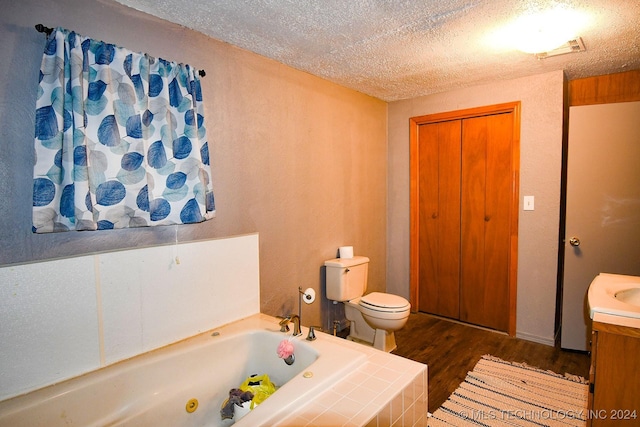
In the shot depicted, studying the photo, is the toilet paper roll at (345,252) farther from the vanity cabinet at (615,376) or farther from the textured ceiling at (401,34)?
the vanity cabinet at (615,376)

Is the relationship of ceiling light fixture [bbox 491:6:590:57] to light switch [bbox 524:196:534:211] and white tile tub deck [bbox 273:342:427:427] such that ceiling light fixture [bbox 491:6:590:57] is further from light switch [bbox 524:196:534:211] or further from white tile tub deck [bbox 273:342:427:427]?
white tile tub deck [bbox 273:342:427:427]

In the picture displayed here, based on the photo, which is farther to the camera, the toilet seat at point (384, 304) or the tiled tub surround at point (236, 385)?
the toilet seat at point (384, 304)

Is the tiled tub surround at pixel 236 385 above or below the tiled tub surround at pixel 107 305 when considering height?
below

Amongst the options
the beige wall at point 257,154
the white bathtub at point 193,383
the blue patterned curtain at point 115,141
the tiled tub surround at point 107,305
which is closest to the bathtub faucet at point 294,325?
the white bathtub at point 193,383

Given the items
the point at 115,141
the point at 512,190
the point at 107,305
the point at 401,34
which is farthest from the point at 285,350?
the point at 512,190

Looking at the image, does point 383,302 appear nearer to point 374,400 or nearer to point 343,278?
point 343,278

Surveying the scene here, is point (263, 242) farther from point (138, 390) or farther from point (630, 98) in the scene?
point (630, 98)

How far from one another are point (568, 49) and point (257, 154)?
219 centimetres

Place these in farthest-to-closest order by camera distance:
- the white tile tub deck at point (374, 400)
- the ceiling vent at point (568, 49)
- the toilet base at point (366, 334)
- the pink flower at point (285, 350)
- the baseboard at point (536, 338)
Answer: the baseboard at point (536, 338) < the toilet base at point (366, 334) < the ceiling vent at point (568, 49) < the pink flower at point (285, 350) < the white tile tub deck at point (374, 400)

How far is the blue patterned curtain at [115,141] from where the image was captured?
1375mm

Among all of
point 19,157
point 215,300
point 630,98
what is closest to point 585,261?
point 630,98

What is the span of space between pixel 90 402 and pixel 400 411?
128cm

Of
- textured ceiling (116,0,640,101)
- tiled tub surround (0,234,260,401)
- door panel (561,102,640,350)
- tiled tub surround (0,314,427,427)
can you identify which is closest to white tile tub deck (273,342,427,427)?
tiled tub surround (0,314,427,427)

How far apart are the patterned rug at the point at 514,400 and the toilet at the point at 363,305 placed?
1.97 feet
